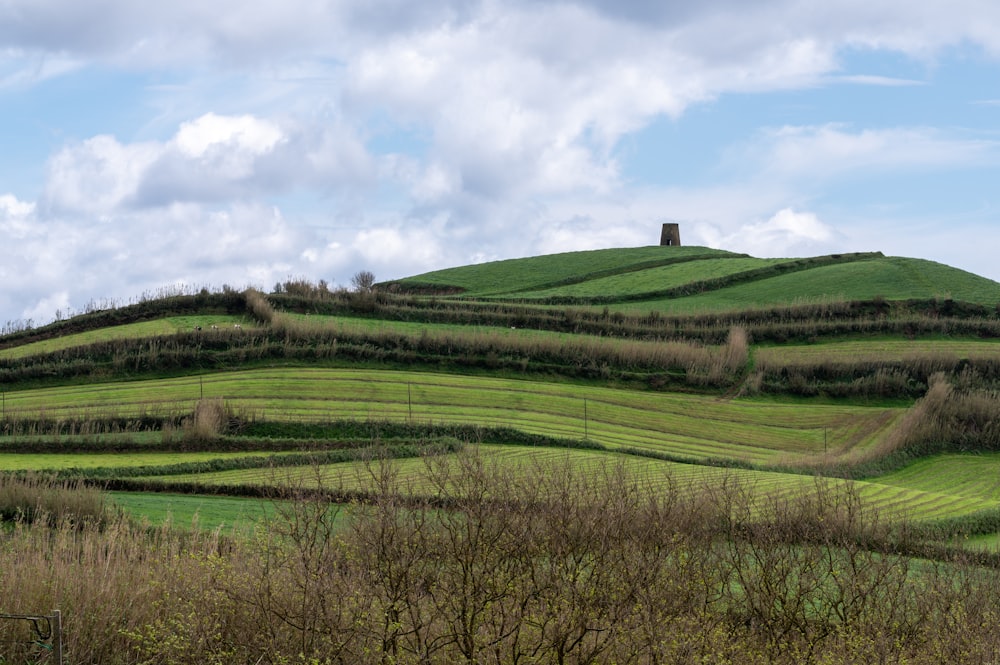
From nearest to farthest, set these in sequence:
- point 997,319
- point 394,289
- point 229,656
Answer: point 229,656 → point 997,319 → point 394,289

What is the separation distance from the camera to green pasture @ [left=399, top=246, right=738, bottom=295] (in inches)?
3334

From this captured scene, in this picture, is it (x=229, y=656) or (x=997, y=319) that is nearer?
(x=229, y=656)

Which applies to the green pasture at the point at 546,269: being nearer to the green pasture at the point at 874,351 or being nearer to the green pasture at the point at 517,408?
the green pasture at the point at 874,351

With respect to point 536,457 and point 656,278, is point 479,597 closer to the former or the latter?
point 536,457

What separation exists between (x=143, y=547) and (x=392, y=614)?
550 cm

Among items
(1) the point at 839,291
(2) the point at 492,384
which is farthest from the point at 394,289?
(2) the point at 492,384

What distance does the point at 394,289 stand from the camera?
8450 centimetres

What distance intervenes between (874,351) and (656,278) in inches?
1097

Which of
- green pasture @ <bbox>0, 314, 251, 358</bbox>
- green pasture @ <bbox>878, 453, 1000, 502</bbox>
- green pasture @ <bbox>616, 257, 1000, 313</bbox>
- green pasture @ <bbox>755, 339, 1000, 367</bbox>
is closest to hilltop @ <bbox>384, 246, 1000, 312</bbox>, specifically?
green pasture @ <bbox>616, 257, 1000, 313</bbox>

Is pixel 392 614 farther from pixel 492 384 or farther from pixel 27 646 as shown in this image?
pixel 492 384

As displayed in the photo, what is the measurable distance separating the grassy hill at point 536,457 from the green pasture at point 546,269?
23.7ft

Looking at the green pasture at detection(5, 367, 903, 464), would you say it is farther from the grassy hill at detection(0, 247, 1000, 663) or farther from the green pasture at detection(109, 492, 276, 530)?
the green pasture at detection(109, 492, 276, 530)

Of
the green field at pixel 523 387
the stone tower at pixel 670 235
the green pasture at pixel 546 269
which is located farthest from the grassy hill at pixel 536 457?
the stone tower at pixel 670 235

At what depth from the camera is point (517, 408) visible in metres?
39.9
